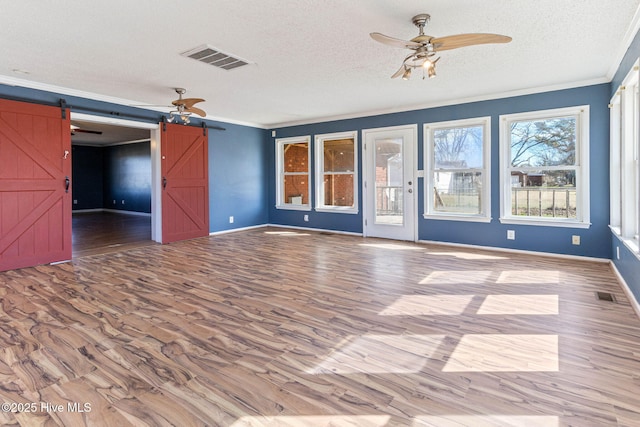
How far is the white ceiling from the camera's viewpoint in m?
2.68

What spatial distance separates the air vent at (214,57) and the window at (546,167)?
154 inches

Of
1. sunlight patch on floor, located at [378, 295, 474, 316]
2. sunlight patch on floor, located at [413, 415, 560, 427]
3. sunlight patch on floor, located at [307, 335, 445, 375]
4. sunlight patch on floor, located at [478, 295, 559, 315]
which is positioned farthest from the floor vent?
sunlight patch on floor, located at [413, 415, 560, 427]

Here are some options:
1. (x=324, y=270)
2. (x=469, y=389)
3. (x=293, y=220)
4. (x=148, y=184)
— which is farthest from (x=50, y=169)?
(x=148, y=184)

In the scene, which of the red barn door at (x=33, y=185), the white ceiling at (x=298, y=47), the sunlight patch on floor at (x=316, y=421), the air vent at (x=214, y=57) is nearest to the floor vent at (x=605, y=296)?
the white ceiling at (x=298, y=47)

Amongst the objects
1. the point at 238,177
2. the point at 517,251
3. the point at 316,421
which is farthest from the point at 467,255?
the point at 238,177

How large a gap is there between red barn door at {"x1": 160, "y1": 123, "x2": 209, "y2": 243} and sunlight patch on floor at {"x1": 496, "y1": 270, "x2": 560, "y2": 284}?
5279mm

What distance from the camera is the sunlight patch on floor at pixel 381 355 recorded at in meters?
2.03

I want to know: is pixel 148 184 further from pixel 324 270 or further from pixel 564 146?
pixel 564 146

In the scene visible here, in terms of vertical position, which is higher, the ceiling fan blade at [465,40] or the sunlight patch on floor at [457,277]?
the ceiling fan blade at [465,40]

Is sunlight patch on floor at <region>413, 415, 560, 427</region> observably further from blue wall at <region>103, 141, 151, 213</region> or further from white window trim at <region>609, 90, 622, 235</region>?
blue wall at <region>103, 141, 151, 213</region>

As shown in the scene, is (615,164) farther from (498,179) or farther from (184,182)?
(184,182)

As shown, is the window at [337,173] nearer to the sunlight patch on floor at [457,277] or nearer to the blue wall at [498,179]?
the blue wall at [498,179]

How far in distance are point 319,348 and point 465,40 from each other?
8.08ft

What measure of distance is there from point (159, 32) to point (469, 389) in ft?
11.6
